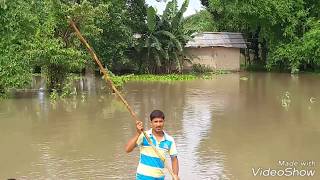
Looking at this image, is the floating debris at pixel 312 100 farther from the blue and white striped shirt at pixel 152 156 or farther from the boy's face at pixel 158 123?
the boy's face at pixel 158 123

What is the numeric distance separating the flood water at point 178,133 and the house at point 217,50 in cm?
1402

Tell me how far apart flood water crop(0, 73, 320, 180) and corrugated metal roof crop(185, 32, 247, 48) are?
13882mm

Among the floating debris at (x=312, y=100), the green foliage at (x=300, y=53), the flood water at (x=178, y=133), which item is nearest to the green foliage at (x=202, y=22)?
the green foliage at (x=300, y=53)

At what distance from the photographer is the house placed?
33656 millimetres

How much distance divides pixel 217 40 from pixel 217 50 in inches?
28.0

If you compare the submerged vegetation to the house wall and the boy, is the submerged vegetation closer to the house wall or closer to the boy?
the house wall

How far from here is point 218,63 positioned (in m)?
34.1

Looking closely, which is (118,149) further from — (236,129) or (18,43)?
(18,43)

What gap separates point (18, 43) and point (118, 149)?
960cm

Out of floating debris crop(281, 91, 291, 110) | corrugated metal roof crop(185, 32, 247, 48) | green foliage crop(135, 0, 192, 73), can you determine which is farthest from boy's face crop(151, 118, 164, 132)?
corrugated metal roof crop(185, 32, 247, 48)

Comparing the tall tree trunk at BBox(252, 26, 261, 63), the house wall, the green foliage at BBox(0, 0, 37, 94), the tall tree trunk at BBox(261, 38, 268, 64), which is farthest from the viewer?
the tall tree trunk at BBox(252, 26, 261, 63)

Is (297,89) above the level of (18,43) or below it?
below

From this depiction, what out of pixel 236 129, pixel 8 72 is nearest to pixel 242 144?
pixel 236 129

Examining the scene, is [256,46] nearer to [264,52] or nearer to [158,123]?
[264,52]
